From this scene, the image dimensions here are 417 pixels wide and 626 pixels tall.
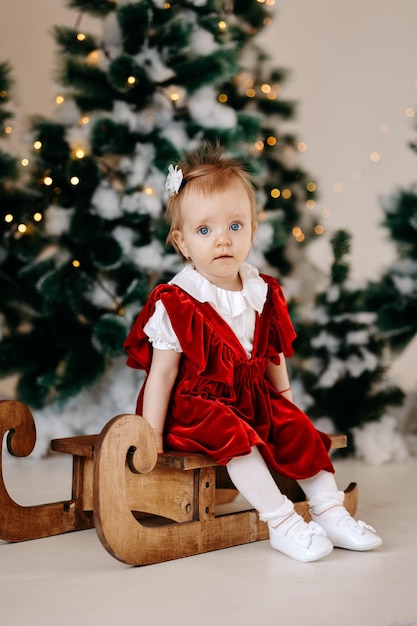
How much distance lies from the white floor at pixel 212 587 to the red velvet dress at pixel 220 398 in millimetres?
181

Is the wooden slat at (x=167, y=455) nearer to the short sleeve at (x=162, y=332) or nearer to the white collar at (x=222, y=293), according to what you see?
the short sleeve at (x=162, y=332)

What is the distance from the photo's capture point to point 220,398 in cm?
155

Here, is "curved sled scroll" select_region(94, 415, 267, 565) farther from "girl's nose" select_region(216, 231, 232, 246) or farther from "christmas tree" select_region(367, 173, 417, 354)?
"christmas tree" select_region(367, 173, 417, 354)

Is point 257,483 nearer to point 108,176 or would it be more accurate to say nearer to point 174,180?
point 174,180

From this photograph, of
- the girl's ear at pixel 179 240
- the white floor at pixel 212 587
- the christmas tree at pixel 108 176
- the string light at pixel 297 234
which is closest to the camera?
the white floor at pixel 212 587

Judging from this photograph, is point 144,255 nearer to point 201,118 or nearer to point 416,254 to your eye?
point 201,118

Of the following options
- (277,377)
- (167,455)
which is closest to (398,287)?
(277,377)

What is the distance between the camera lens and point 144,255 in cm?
233

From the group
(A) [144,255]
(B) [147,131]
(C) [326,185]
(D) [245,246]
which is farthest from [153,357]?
(C) [326,185]

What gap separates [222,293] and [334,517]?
0.47m

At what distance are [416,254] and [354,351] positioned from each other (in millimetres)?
335

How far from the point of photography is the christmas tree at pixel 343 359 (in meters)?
2.44

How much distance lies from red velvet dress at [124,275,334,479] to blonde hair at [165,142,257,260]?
18cm

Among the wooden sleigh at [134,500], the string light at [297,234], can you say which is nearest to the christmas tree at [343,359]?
the string light at [297,234]
